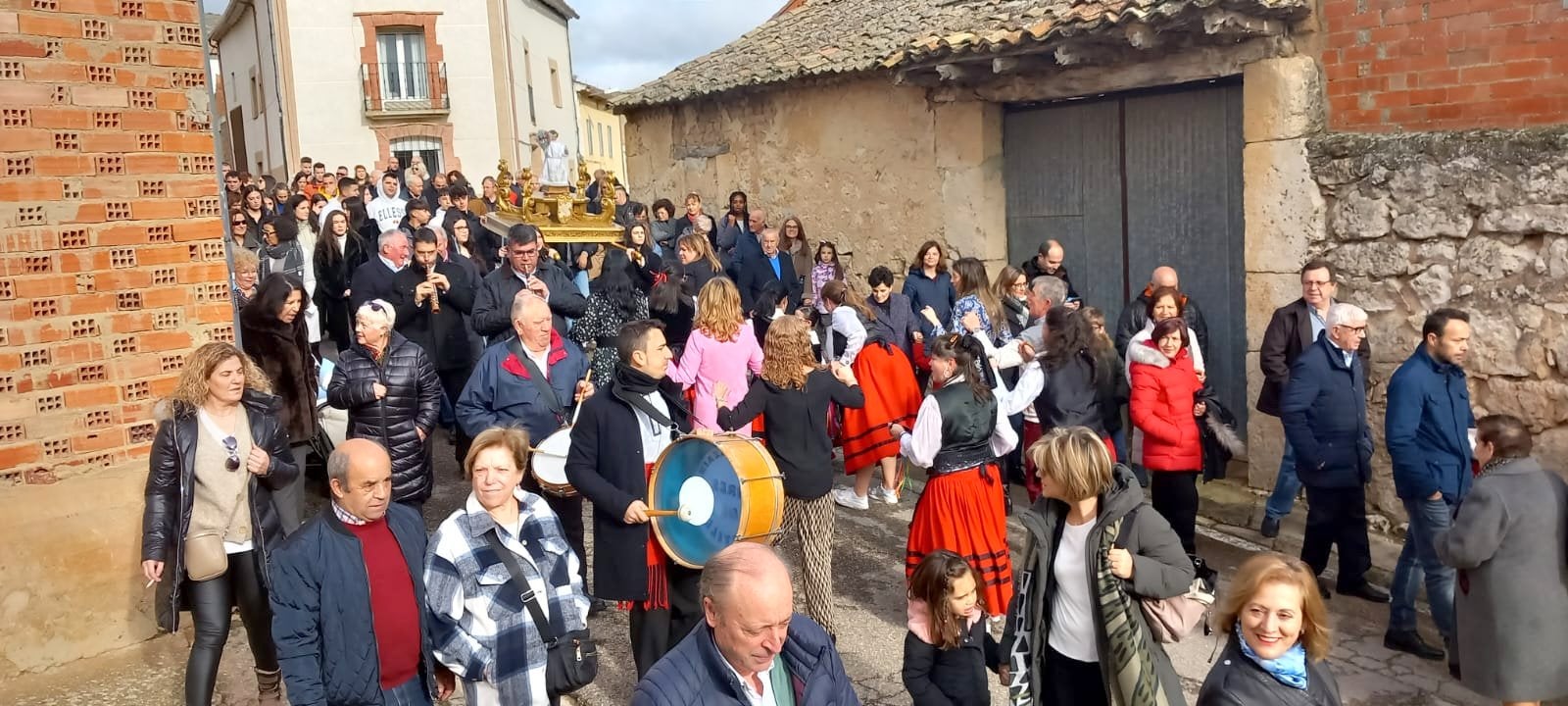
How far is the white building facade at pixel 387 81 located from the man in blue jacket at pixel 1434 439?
993 inches

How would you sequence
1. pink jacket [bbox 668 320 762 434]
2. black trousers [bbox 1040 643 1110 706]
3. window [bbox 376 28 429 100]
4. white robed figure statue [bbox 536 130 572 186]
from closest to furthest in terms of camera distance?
black trousers [bbox 1040 643 1110 706], pink jacket [bbox 668 320 762 434], white robed figure statue [bbox 536 130 572 186], window [bbox 376 28 429 100]

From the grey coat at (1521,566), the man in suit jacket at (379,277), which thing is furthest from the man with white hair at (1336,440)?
the man in suit jacket at (379,277)

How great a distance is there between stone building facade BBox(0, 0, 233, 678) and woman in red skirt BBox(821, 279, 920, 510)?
3.74m

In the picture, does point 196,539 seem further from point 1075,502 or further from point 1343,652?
point 1343,652

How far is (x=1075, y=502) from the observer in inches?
152

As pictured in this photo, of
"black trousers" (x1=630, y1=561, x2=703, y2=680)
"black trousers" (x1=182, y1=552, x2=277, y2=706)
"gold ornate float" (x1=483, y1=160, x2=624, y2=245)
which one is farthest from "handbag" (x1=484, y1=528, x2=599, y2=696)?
"gold ornate float" (x1=483, y1=160, x2=624, y2=245)

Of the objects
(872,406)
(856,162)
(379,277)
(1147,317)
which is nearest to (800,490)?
(872,406)

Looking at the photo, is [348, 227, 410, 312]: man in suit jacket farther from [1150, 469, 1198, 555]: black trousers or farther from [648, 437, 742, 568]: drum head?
[1150, 469, 1198, 555]: black trousers

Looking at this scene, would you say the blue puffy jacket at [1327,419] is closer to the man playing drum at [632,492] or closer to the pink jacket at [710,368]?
the pink jacket at [710,368]

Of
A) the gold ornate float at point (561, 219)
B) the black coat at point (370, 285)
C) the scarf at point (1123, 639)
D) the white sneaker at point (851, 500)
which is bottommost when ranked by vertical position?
the white sneaker at point (851, 500)

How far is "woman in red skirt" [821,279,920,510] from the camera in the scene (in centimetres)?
756

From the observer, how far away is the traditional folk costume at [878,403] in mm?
7555

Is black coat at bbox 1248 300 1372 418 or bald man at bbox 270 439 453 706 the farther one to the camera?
black coat at bbox 1248 300 1372 418

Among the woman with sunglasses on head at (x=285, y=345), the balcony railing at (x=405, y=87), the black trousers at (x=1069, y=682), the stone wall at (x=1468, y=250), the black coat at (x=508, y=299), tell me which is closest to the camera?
the black trousers at (x=1069, y=682)
